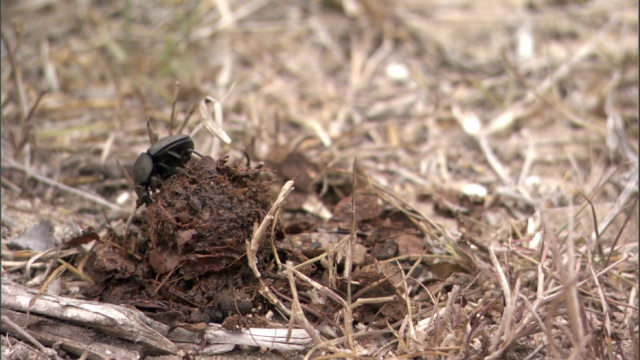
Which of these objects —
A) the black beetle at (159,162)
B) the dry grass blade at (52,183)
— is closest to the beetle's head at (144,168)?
the black beetle at (159,162)

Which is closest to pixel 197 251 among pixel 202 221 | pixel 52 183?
pixel 202 221

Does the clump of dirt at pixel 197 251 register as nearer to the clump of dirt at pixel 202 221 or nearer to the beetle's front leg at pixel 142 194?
the clump of dirt at pixel 202 221

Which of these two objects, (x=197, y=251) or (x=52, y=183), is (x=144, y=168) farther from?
(x=52, y=183)

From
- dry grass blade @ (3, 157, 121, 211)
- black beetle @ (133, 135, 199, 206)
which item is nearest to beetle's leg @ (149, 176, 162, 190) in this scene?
black beetle @ (133, 135, 199, 206)

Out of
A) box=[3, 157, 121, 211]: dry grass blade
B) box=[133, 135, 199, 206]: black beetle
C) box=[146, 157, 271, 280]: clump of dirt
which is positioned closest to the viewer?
box=[146, 157, 271, 280]: clump of dirt

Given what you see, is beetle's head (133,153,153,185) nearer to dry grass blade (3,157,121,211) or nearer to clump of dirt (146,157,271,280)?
clump of dirt (146,157,271,280)

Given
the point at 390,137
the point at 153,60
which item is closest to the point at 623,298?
the point at 390,137
